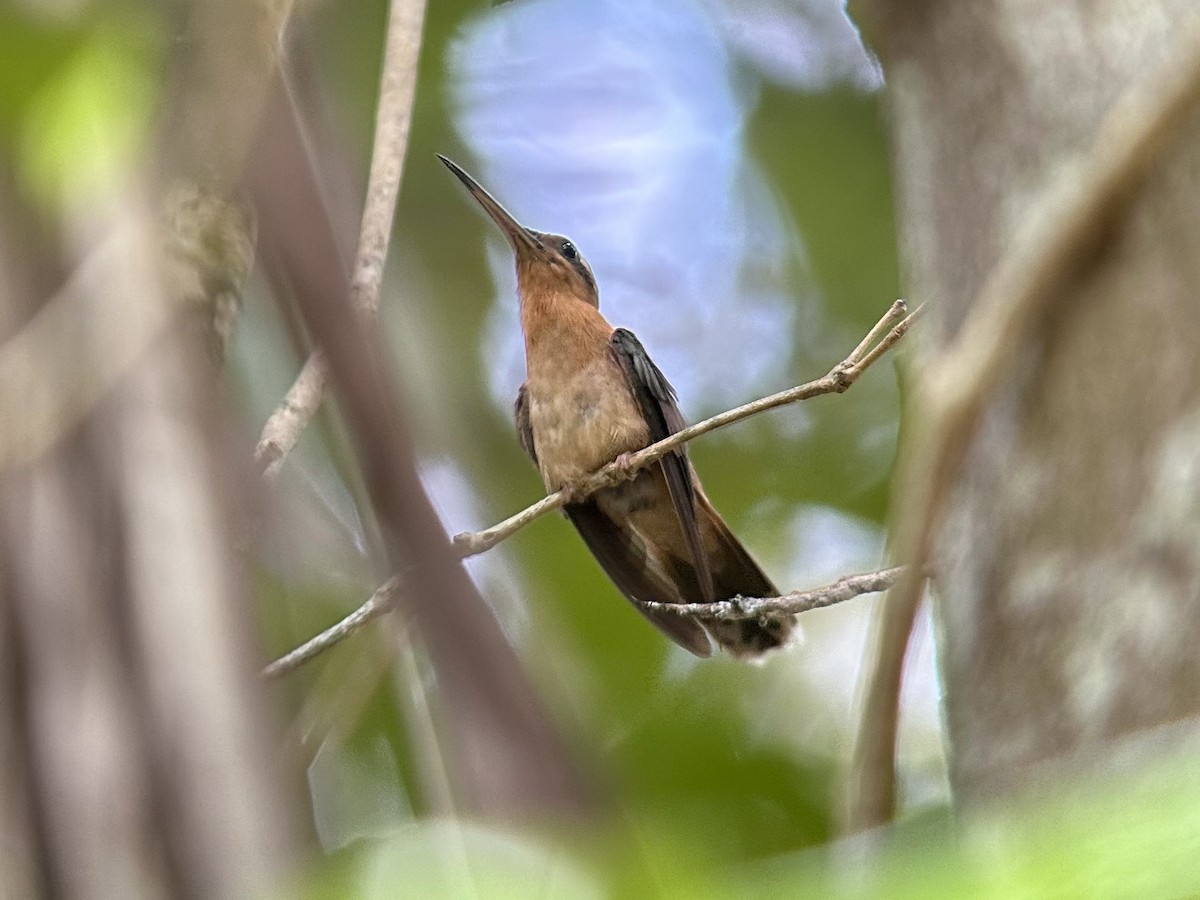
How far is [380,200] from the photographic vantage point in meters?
2.37

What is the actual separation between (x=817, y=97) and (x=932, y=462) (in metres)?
5.01

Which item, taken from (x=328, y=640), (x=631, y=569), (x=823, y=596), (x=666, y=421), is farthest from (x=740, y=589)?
(x=328, y=640)

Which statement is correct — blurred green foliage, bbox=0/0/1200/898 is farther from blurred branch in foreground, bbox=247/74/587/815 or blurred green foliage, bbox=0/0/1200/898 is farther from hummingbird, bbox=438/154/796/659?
hummingbird, bbox=438/154/796/659

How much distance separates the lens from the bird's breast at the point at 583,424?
4637mm

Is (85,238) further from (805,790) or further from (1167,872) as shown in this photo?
(805,790)

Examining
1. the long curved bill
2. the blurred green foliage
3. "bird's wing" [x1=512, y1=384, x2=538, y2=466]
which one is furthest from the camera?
the long curved bill

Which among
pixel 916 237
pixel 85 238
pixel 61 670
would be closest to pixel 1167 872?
pixel 61 670

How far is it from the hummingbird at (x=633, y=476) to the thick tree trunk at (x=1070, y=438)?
265cm

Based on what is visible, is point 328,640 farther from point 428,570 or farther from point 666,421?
point 666,421

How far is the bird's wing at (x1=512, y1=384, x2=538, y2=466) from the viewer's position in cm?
498

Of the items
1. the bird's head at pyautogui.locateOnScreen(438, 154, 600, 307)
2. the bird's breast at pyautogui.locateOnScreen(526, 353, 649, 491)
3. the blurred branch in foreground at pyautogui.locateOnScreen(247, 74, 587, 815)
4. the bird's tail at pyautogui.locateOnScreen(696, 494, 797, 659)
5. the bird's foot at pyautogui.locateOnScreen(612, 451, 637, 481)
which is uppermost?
the bird's head at pyautogui.locateOnScreen(438, 154, 600, 307)

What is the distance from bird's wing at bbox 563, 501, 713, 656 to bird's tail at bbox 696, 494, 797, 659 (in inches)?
3.1

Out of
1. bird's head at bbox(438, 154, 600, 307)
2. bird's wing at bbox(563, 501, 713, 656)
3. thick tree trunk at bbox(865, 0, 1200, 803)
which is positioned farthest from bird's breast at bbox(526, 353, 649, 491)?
thick tree trunk at bbox(865, 0, 1200, 803)

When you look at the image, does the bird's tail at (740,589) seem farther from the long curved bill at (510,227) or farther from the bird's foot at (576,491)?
the long curved bill at (510,227)
